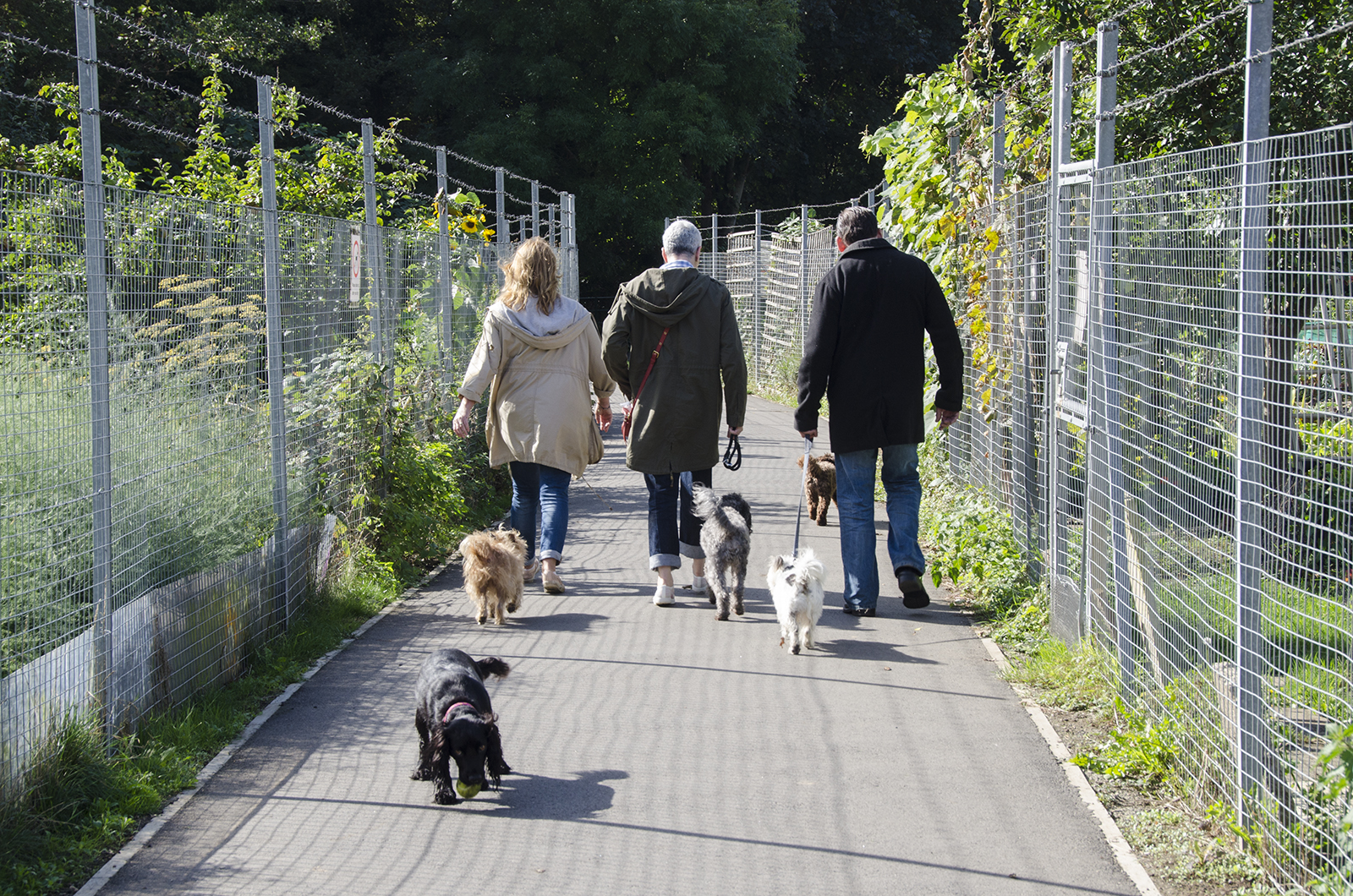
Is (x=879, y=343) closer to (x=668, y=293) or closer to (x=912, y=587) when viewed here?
(x=668, y=293)

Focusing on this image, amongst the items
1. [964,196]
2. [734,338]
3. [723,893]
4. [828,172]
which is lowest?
[723,893]

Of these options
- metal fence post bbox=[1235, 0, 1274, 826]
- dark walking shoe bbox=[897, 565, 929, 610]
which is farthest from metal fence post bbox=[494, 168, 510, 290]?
metal fence post bbox=[1235, 0, 1274, 826]

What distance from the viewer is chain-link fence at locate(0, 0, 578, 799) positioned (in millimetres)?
3961

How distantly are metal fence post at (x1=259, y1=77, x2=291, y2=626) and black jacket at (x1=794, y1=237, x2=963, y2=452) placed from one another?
8.78ft

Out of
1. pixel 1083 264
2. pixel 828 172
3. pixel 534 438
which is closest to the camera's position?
pixel 1083 264

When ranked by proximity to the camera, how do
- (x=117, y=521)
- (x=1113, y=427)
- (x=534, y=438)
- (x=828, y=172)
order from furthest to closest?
(x=828, y=172) < (x=534, y=438) < (x=1113, y=427) < (x=117, y=521)

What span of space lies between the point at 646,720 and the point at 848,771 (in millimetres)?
943

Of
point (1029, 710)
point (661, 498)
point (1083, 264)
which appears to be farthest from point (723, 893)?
point (661, 498)

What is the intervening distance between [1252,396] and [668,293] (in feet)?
12.6

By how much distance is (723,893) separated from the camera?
139 inches

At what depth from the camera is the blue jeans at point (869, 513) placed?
659cm

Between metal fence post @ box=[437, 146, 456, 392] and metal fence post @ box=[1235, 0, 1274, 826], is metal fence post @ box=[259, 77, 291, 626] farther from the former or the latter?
metal fence post @ box=[1235, 0, 1274, 826]

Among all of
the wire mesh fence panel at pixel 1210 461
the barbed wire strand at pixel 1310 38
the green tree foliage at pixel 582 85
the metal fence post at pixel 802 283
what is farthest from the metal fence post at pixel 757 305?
the barbed wire strand at pixel 1310 38

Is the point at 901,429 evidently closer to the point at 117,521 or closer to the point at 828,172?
the point at 117,521
